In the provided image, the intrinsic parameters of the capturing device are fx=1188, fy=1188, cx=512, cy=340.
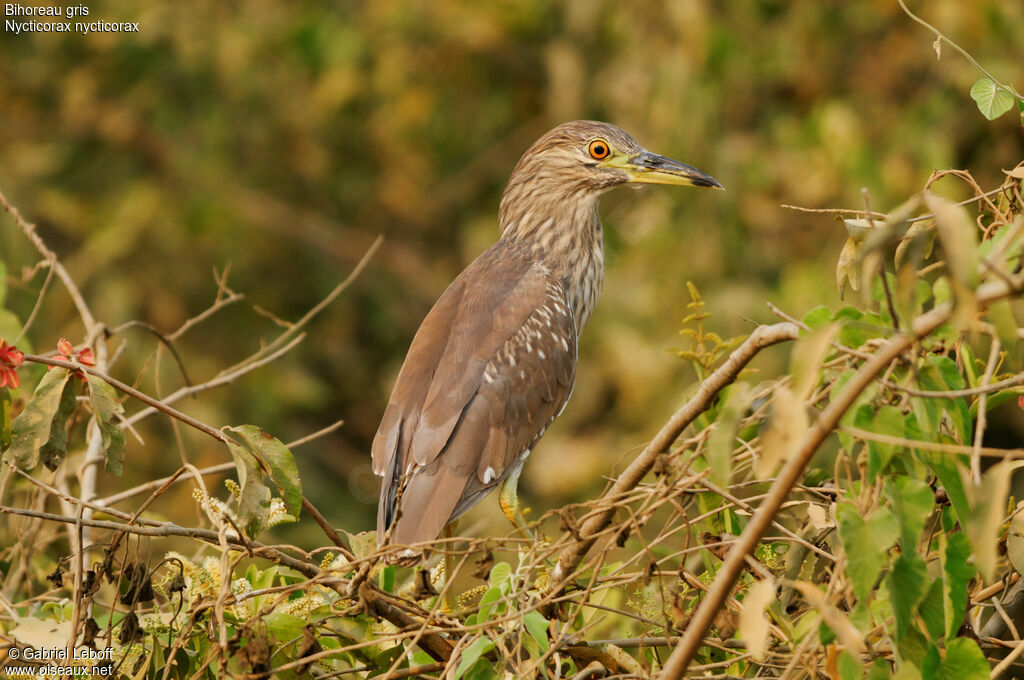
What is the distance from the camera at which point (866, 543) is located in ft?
3.84

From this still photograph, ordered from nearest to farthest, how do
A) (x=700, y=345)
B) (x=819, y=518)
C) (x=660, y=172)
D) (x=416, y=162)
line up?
(x=819, y=518) → (x=700, y=345) → (x=660, y=172) → (x=416, y=162)

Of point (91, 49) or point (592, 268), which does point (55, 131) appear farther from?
point (592, 268)

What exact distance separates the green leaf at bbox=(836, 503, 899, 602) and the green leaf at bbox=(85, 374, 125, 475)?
1016 millimetres

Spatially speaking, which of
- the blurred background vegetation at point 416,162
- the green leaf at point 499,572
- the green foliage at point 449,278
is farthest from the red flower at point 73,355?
the blurred background vegetation at point 416,162

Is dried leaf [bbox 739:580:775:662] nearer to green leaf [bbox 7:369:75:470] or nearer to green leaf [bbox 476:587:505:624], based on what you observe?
green leaf [bbox 476:587:505:624]

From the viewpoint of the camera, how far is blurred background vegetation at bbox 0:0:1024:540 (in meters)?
6.01

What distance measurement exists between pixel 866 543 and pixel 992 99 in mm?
725

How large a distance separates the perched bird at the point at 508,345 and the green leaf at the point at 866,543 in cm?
121

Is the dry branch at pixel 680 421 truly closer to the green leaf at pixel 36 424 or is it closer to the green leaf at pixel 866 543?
the green leaf at pixel 866 543

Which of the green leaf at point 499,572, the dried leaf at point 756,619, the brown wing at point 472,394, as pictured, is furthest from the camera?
the brown wing at point 472,394

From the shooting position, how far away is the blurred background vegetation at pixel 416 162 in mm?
6012

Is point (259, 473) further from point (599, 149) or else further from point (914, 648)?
point (599, 149)

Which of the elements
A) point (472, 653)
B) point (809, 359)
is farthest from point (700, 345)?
point (809, 359)

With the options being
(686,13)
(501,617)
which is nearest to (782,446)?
(501,617)
